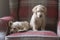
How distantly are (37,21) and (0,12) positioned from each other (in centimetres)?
89

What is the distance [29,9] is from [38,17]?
1.17 feet

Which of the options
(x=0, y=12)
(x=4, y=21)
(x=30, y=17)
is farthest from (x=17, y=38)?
(x=0, y=12)

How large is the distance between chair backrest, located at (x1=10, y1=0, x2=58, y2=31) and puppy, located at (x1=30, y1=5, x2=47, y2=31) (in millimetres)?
203

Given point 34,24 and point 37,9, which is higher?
point 37,9

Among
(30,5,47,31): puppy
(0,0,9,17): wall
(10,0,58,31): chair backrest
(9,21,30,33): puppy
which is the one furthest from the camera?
(0,0,9,17): wall

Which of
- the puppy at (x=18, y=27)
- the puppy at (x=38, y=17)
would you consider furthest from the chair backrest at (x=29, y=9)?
the puppy at (x=18, y=27)

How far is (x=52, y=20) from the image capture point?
95.1 inches

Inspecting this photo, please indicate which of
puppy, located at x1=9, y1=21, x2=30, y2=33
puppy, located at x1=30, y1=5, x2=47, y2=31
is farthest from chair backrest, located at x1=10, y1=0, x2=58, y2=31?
puppy, located at x1=9, y1=21, x2=30, y2=33

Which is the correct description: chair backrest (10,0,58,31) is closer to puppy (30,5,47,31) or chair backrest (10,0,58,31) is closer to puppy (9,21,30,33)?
puppy (30,5,47,31)

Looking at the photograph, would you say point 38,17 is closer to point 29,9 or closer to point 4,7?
point 29,9

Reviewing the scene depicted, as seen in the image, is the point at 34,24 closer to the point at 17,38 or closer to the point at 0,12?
the point at 17,38

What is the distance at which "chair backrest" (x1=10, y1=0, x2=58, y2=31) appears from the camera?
2414 mm

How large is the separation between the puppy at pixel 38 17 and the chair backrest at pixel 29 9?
8.0 inches

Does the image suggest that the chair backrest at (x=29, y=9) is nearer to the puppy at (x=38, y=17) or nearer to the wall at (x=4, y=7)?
the puppy at (x=38, y=17)
